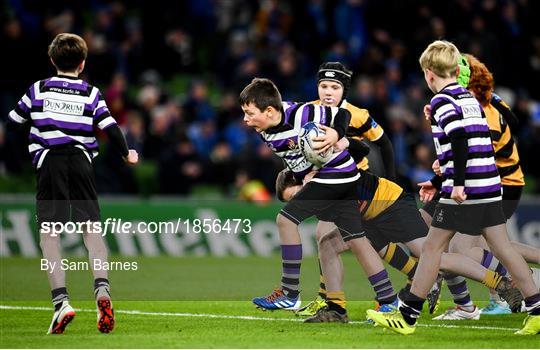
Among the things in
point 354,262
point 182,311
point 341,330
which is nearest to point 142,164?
point 354,262

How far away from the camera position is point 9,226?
16406 mm

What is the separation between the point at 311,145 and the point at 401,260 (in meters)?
1.55

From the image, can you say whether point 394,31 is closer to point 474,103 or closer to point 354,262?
point 354,262

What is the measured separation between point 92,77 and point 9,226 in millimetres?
3883

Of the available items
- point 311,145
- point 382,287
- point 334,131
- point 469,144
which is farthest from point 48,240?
point 469,144

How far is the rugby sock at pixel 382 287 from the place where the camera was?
9289 millimetres

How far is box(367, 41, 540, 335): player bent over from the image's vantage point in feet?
27.2

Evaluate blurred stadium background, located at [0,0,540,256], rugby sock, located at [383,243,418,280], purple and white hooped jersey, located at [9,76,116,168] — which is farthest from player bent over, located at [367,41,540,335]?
blurred stadium background, located at [0,0,540,256]

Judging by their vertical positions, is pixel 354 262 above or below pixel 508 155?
below

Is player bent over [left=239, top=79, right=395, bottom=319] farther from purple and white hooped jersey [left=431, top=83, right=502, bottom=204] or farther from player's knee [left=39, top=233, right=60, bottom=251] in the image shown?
player's knee [left=39, top=233, right=60, bottom=251]

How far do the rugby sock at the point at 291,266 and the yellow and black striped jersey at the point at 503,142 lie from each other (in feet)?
6.24

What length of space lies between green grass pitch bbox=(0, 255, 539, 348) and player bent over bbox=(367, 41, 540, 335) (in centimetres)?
27

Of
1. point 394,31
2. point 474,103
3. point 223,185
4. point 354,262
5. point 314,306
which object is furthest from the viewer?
point 394,31

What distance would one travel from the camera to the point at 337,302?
30.8ft
